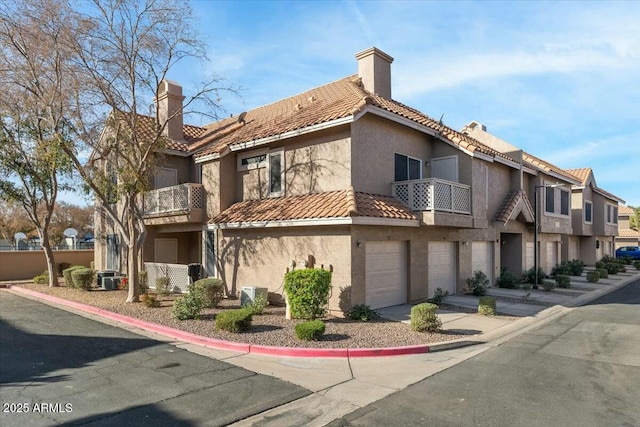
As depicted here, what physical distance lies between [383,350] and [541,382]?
292 centimetres

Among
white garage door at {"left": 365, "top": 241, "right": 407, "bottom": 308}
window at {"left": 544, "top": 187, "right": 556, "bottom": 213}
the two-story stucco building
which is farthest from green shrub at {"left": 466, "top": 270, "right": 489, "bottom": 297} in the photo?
window at {"left": 544, "top": 187, "right": 556, "bottom": 213}

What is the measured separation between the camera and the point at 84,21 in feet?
42.5

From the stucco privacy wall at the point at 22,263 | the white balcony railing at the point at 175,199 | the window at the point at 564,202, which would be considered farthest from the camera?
the window at the point at 564,202

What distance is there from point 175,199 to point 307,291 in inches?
353

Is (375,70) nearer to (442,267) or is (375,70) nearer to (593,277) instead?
(442,267)

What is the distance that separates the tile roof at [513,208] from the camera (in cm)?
1881

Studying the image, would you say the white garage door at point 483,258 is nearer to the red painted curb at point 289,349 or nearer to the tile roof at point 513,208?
the tile roof at point 513,208

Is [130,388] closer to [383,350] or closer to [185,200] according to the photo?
[383,350]

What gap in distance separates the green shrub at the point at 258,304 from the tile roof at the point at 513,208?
11.7 m

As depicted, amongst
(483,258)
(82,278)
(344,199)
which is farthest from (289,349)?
(483,258)

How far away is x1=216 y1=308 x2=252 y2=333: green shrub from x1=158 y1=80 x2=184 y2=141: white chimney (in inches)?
519

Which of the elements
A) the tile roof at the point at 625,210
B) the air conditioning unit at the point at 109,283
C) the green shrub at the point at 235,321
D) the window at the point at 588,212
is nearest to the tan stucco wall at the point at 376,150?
the green shrub at the point at 235,321

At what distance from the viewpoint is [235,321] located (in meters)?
9.90

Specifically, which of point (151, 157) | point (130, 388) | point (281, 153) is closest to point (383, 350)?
point (130, 388)
